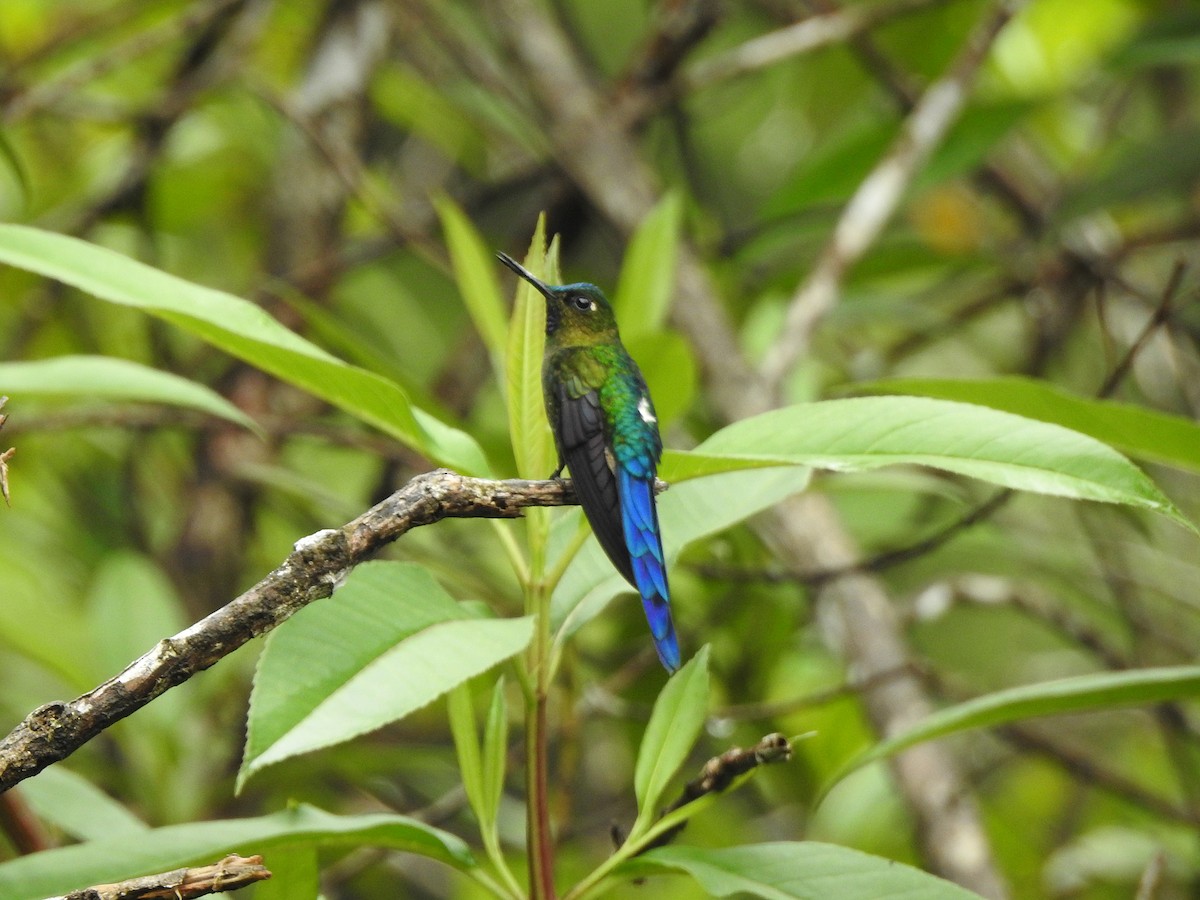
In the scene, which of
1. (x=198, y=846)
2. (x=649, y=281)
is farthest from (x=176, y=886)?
(x=649, y=281)

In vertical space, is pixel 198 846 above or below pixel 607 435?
below

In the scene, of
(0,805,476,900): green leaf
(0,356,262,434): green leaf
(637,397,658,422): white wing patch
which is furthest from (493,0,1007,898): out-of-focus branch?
(0,356,262,434): green leaf

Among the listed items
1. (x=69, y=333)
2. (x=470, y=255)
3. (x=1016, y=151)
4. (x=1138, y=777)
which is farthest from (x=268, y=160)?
(x=1138, y=777)

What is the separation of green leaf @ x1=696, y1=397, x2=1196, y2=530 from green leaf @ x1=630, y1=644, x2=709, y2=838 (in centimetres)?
25

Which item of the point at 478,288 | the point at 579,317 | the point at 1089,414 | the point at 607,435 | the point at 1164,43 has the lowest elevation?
the point at 1089,414

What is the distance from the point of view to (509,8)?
3.29m

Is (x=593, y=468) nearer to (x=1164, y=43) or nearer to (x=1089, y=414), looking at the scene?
(x=1089, y=414)

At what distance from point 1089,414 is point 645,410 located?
509 millimetres

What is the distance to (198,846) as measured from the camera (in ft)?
4.10

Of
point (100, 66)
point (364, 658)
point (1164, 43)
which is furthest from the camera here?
point (1164, 43)

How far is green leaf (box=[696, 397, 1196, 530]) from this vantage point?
1.14 m

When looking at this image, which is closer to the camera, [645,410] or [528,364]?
[528,364]

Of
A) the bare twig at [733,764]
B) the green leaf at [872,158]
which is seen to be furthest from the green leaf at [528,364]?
the green leaf at [872,158]

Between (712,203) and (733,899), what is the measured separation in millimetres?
2315
